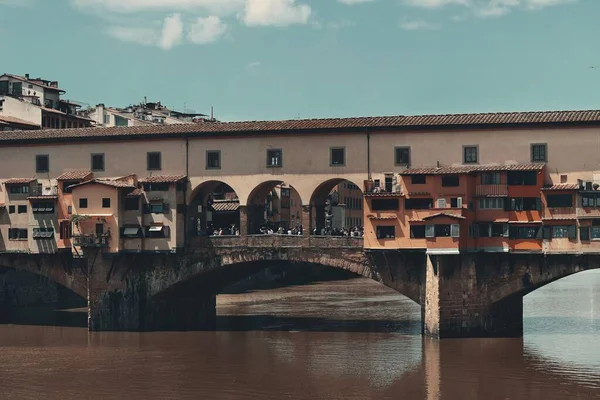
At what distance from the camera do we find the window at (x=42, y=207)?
89375 mm

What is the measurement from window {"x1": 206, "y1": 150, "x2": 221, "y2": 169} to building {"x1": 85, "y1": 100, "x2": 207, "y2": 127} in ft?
184

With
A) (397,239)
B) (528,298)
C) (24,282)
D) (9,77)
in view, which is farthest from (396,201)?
(9,77)

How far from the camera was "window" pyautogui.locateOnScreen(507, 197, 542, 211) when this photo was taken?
77688 millimetres

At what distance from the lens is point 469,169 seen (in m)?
78.5

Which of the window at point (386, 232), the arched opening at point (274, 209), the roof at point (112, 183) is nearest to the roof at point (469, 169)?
the window at point (386, 232)

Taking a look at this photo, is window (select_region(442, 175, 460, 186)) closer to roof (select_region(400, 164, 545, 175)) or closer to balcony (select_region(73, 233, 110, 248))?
roof (select_region(400, 164, 545, 175))

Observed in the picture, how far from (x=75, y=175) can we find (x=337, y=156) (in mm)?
21162

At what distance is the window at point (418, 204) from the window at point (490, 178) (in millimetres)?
3891

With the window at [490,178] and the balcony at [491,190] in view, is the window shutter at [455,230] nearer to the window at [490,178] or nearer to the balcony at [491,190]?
Answer: the balcony at [491,190]

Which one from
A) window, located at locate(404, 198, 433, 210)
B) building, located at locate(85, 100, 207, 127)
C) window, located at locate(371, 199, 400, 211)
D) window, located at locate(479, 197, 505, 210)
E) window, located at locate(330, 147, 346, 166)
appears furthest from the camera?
building, located at locate(85, 100, 207, 127)

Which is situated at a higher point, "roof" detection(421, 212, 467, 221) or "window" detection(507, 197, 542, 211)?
"window" detection(507, 197, 542, 211)

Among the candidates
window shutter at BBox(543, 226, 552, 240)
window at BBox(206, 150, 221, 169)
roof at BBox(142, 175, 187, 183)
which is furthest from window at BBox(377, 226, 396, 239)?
roof at BBox(142, 175, 187, 183)

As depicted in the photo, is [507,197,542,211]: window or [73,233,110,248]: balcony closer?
[507,197,542,211]: window

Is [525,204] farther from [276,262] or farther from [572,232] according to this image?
[276,262]
